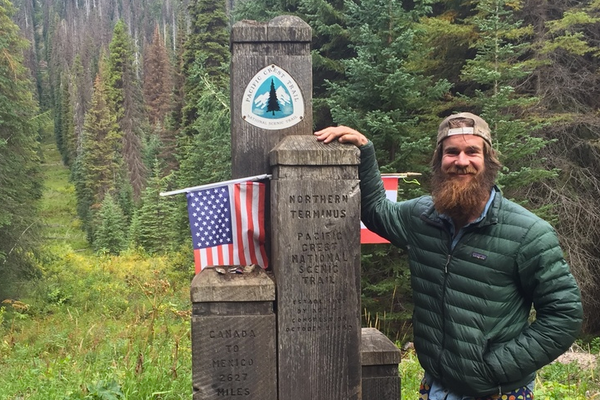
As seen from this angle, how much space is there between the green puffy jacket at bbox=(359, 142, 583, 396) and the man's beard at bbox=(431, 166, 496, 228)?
65mm

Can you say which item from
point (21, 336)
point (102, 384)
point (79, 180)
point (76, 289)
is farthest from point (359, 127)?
point (79, 180)

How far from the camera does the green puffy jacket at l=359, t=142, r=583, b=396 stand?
216cm

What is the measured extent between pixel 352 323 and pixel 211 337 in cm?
69

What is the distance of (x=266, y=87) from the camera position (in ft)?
9.26

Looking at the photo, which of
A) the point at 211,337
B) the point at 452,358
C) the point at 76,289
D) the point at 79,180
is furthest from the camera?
the point at 79,180

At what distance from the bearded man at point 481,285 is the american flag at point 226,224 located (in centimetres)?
59

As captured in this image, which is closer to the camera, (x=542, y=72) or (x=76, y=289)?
(x=542, y=72)

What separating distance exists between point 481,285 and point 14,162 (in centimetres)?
1479

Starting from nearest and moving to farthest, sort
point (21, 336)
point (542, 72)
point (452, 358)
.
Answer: point (452, 358) < point (21, 336) < point (542, 72)

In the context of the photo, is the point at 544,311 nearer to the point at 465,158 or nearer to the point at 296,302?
the point at 465,158

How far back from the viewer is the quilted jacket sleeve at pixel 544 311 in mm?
2146

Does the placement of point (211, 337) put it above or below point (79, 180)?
above

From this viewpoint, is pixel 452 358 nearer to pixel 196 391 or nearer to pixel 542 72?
pixel 196 391

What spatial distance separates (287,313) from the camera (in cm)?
250
